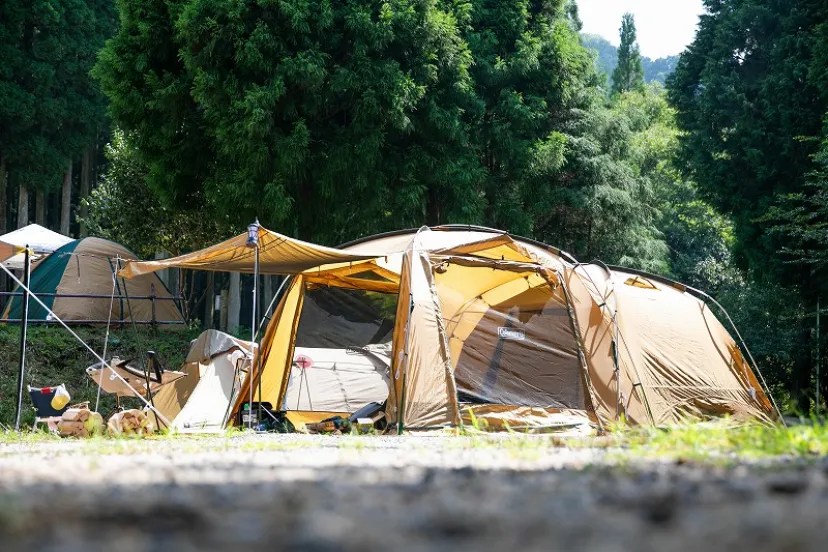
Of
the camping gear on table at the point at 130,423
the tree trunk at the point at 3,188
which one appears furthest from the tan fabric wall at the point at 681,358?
the tree trunk at the point at 3,188

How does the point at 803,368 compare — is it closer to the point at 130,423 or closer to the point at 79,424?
the point at 130,423

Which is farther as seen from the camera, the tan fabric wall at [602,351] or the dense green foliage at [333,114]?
the dense green foliage at [333,114]

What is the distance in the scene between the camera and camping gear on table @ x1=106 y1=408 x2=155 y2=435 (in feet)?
28.6

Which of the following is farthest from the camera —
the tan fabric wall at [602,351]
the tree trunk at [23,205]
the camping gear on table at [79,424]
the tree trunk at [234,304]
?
the tree trunk at [23,205]

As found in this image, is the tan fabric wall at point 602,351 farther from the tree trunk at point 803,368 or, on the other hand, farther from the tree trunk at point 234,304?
the tree trunk at point 234,304

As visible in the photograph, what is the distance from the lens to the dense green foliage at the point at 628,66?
4225 centimetres

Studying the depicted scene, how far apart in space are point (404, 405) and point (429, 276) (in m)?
1.36

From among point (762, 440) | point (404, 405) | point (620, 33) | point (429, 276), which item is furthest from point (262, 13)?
point (620, 33)

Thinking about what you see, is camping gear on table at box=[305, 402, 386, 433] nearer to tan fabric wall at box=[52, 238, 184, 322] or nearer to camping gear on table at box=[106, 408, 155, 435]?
camping gear on table at box=[106, 408, 155, 435]

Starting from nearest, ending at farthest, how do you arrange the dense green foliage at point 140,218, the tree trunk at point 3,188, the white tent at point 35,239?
the white tent at point 35,239, the dense green foliage at point 140,218, the tree trunk at point 3,188

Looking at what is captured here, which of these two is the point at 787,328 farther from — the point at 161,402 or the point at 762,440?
the point at 762,440

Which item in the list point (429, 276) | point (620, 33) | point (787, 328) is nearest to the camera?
point (429, 276)

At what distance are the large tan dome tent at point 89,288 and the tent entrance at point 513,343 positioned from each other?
9.01 metres

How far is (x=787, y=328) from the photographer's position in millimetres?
17797
